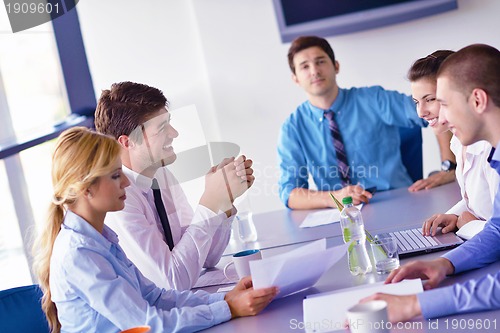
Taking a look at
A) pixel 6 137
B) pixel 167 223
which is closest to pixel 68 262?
pixel 167 223

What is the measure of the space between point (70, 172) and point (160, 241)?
0.49m

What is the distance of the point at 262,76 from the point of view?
4297 mm

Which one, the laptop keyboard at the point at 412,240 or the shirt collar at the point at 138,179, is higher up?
the shirt collar at the point at 138,179

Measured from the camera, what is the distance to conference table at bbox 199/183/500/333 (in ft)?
4.16

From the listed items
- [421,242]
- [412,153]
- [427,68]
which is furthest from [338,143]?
[421,242]

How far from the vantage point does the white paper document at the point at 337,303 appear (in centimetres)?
135

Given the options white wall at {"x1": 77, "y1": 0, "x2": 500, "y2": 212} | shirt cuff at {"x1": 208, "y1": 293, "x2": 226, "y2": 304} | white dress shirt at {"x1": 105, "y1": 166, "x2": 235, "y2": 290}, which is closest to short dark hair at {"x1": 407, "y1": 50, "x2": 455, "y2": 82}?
white dress shirt at {"x1": 105, "y1": 166, "x2": 235, "y2": 290}

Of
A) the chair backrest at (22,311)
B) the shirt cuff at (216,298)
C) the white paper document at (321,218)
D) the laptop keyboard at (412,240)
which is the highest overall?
the chair backrest at (22,311)

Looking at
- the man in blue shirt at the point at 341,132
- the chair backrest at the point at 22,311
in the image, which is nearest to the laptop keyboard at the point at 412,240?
the chair backrest at the point at 22,311

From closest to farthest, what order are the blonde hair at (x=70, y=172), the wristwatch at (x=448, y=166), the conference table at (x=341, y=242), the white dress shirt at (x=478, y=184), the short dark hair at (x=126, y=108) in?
the conference table at (x=341, y=242) < the blonde hair at (x=70, y=172) < the white dress shirt at (x=478, y=184) < the short dark hair at (x=126, y=108) < the wristwatch at (x=448, y=166)

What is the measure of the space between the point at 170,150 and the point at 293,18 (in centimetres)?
223

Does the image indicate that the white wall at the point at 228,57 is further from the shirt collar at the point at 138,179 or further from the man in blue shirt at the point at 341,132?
the shirt collar at the point at 138,179

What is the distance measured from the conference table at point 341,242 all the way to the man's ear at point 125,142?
1.59ft

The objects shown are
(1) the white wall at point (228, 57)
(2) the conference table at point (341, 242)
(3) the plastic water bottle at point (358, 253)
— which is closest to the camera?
(2) the conference table at point (341, 242)
